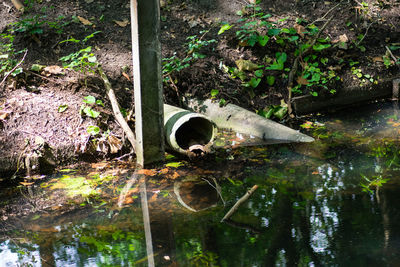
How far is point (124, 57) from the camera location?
6.52 meters

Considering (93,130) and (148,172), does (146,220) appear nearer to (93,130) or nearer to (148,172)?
(148,172)

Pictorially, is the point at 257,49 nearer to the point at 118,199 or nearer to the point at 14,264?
the point at 118,199

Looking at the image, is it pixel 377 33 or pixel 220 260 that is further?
pixel 377 33

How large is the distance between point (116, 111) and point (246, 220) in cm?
245

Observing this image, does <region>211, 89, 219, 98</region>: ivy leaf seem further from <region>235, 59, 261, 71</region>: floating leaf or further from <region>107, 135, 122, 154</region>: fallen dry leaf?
<region>107, 135, 122, 154</region>: fallen dry leaf

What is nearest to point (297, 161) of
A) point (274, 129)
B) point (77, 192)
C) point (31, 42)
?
point (274, 129)

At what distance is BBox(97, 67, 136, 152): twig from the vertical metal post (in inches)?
8.3

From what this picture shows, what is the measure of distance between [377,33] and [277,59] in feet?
6.71

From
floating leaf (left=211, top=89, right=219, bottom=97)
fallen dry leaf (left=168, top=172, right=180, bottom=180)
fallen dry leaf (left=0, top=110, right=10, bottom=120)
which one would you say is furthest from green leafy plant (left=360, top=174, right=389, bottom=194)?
fallen dry leaf (left=0, top=110, right=10, bottom=120)

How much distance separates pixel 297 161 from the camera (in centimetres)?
490

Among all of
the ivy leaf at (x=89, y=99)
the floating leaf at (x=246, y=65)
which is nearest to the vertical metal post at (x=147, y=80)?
the ivy leaf at (x=89, y=99)

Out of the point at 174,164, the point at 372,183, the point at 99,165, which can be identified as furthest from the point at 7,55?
the point at 372,183

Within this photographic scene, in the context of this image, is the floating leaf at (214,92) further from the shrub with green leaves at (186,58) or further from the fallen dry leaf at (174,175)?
the fallen dry leaf at (174,175)

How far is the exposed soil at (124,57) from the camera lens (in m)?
5.23
